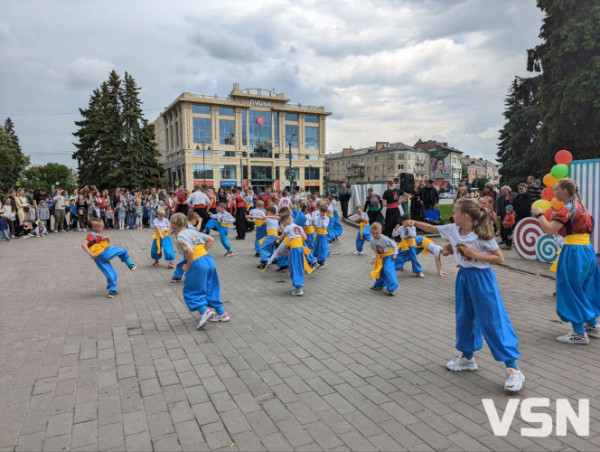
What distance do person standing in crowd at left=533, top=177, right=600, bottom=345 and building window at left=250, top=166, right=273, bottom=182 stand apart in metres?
76.3

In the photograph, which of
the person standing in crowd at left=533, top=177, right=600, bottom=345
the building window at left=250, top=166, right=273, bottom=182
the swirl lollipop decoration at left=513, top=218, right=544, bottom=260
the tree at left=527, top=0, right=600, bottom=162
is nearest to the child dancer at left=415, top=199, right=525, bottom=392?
the person standing in crowd at left=533, top=177, right=600, bottom=345

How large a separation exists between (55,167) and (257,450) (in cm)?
10592

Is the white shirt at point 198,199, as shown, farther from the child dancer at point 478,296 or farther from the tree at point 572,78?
the tree at point 572,78

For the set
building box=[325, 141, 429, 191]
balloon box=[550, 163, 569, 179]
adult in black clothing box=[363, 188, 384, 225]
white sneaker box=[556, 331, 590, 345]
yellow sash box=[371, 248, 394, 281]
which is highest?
building box=[325, 141, 429, 191]

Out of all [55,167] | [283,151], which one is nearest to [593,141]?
[283,151]

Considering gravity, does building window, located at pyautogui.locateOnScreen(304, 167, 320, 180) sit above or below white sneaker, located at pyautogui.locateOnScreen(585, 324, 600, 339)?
above

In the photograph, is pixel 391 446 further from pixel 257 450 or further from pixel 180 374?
pixel 180 374

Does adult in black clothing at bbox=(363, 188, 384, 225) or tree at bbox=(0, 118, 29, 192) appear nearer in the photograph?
adult in black clothing at bbox=(363, 188, 384, 225)

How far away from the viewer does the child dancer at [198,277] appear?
5797mm

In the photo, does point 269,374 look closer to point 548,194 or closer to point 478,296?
point 478,296

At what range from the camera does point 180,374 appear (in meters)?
4.27

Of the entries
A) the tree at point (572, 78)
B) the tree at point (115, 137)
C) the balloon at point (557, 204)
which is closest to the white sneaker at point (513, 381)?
the balloon at point (557, 204)

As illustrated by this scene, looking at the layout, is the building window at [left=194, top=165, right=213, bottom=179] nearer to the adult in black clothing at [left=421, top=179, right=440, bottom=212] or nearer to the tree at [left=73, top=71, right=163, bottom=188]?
the tree at [left=73, top=71, right=163, bottom=188]

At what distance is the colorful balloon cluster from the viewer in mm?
5449
